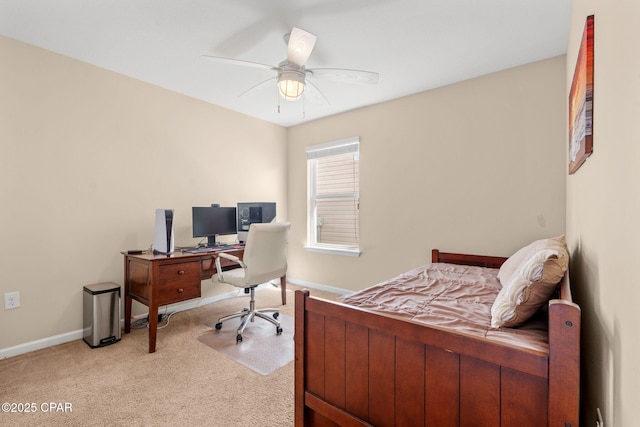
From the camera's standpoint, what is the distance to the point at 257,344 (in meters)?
2.53

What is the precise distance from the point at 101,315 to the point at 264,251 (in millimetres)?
1434

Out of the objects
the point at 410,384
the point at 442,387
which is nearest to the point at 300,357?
the point at 410,384

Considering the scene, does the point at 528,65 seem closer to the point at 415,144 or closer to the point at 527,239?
the point at 415,144

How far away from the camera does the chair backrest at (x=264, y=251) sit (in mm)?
2646

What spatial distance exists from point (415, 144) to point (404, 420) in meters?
2.78

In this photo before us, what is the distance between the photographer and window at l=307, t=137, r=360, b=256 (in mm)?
3904

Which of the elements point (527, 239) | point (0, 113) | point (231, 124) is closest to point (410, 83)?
point (527, 239)

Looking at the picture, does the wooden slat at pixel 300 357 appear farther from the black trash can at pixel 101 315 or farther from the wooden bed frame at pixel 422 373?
the black trash can at pixel 101 315

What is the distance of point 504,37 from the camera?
7.36ft

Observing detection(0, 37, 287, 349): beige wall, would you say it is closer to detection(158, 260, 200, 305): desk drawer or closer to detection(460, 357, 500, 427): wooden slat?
detection(158, 260, 200, 305): desk drawer

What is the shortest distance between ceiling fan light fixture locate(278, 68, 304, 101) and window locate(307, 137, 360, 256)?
164 centimetres

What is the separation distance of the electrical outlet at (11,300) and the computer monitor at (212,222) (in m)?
1.40

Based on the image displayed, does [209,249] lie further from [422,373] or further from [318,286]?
[422,373]

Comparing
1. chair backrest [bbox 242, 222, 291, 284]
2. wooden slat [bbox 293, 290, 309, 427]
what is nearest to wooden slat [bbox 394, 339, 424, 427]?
wooden slat [bbox 293, 290, 309, 427]
